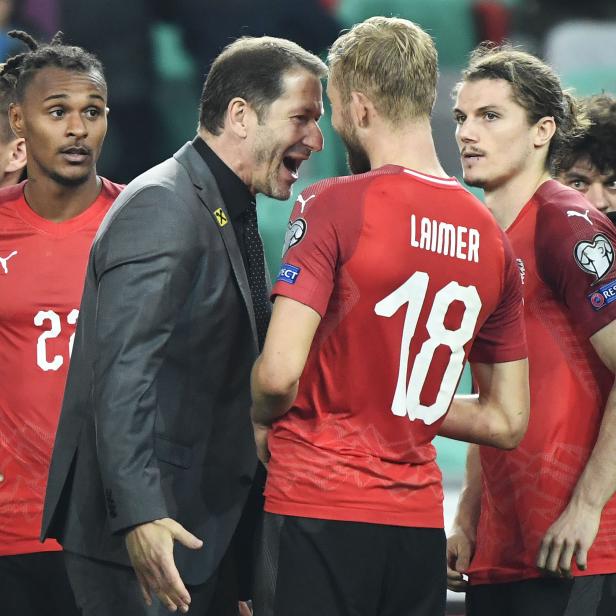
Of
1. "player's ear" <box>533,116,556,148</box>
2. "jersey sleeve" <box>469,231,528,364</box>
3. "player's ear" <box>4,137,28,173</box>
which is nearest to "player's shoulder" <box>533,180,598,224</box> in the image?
"player's ear" <box>533,116,556,148</box>

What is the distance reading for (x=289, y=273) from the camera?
224 centimetres

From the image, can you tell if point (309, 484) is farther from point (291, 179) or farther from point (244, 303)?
point (291, 179)

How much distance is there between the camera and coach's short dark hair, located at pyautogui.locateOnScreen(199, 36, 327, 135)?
2.77 meters

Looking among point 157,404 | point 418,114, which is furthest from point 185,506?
point 418,114

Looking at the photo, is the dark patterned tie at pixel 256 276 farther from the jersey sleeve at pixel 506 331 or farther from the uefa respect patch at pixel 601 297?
the uefa respect patch at pixel 601 297

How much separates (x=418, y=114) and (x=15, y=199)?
1567 millimetres

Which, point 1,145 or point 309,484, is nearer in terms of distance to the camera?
point 309,484

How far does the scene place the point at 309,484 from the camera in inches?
90.3

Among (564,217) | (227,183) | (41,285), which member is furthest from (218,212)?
(41,285)

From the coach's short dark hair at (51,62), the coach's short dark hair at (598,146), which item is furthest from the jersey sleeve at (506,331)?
the coach's short dark hair at (51,62)

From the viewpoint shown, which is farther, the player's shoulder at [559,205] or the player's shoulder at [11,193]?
the player's shoulder at [11,193]

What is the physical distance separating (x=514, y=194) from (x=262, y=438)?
95 cm

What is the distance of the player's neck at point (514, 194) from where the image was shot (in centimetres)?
287

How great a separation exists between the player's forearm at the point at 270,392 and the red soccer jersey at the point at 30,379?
1.12 metres
